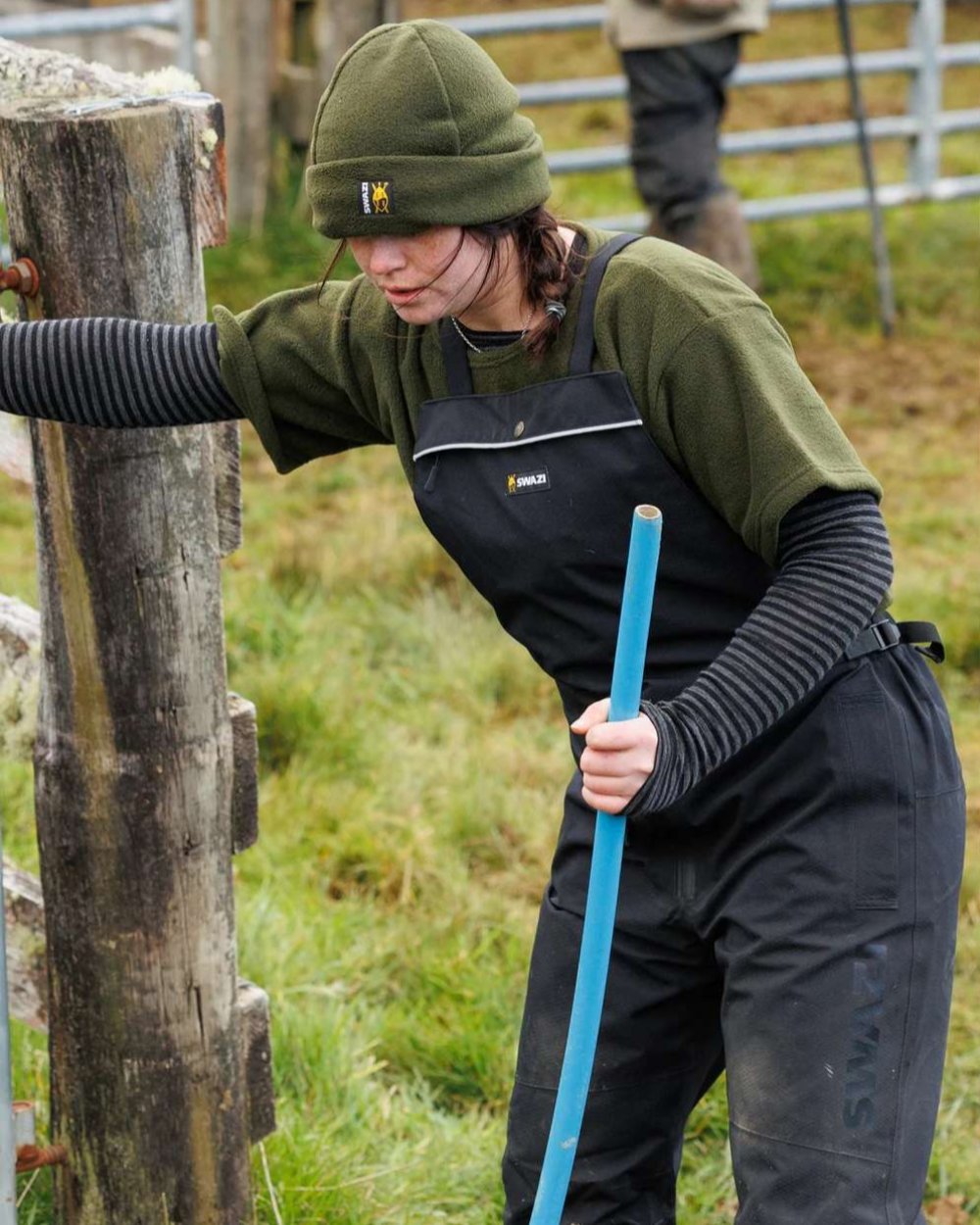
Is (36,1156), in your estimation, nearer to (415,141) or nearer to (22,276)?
(22,276)

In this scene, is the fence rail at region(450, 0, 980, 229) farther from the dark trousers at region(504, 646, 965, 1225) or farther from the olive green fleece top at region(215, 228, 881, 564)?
the dark trousers at region(504, 646, 965, 1225)

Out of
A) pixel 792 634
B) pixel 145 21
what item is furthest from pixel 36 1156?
pixel 145 21

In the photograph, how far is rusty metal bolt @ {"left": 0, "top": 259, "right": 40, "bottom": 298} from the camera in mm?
2365

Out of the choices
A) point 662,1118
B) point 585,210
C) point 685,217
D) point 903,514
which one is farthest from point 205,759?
point 585,210

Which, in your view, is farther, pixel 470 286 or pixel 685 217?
pixel 685 217

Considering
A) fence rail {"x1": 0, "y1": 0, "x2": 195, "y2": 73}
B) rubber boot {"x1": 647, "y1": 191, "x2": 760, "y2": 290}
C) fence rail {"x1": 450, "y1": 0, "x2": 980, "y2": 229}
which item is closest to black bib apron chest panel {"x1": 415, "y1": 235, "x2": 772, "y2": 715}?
rubber boot {"x1": 647, "y1": 191, "x2": 760, "y2": 290}

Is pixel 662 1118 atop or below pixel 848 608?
below

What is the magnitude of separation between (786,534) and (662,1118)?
0.80 m

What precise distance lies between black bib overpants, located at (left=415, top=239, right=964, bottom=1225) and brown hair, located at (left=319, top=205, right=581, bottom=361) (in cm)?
3

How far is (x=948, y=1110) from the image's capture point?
10.6 ft

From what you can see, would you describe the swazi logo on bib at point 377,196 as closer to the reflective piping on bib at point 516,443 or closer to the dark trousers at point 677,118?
the reflective piping on bib at point 516,443

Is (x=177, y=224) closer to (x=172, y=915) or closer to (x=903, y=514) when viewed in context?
(x=172, y=915)

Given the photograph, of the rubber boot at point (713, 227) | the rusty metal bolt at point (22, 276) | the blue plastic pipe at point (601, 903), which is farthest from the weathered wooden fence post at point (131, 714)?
the rubber boot at point (713, 227)

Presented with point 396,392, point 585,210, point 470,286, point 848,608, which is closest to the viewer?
point 848,608
